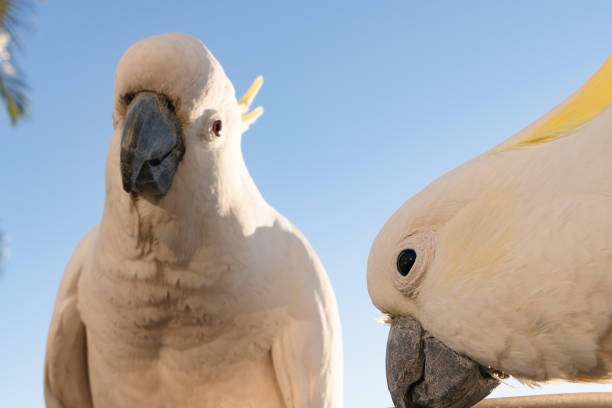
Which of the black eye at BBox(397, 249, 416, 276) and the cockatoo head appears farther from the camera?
the cockatoo head

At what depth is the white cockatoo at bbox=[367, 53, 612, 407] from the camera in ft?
3.48

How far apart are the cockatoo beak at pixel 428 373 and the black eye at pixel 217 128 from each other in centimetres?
80

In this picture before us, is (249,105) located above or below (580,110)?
above

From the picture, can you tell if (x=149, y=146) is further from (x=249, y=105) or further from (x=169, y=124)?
(x=249, y=105)

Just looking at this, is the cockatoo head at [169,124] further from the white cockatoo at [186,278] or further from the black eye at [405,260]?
the black eye at [405,260]

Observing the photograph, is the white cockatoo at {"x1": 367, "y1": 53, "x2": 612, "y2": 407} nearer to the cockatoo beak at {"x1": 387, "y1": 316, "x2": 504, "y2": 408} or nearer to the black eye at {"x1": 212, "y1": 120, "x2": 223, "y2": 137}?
the cockatoo beak at {"x1": 387, "y1": 316, "x2": 504, "y2": 408}

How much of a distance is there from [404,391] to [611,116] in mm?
765

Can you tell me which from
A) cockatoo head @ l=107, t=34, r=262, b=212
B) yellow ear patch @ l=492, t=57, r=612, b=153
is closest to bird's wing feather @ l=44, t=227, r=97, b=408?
cockatoo head @ l=107, t=34, r=262, b=212

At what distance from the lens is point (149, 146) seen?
158 cm

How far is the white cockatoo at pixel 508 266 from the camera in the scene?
1061 millimetres

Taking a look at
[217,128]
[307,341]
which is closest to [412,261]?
[217,128]

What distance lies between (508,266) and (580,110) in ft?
1.51

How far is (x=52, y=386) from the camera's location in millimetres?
2303

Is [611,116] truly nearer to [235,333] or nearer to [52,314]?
[235,333]
